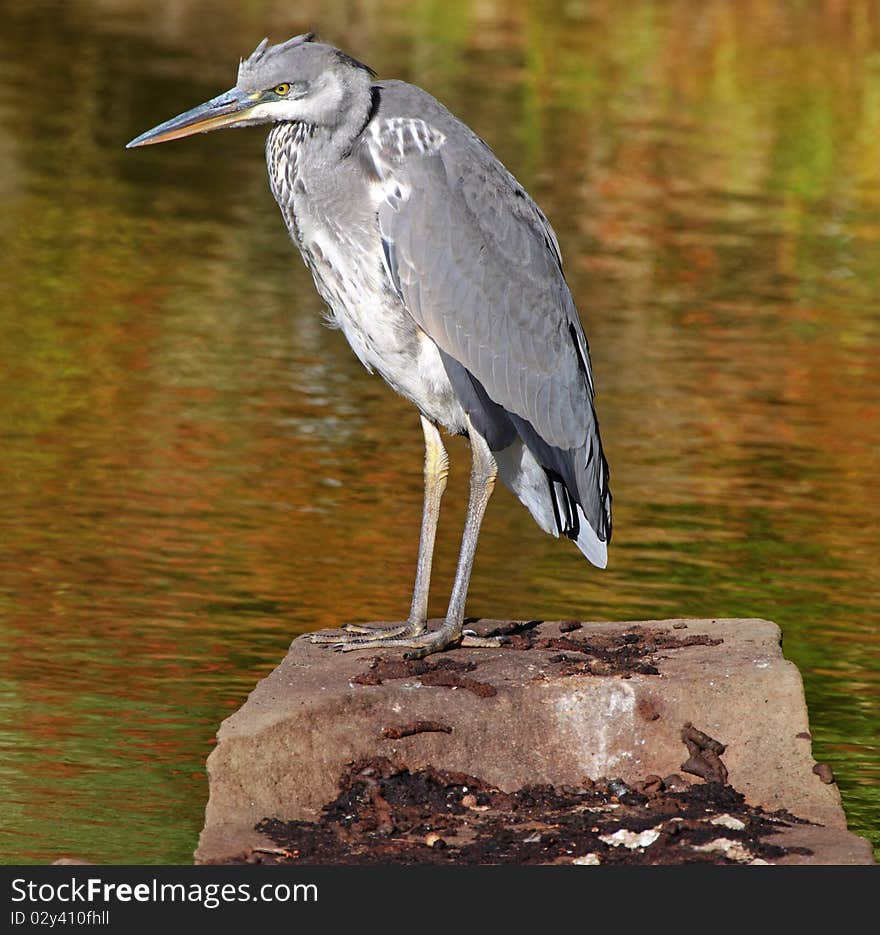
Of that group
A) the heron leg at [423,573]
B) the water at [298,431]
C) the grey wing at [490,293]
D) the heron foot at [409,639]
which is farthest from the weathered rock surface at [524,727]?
the grey wing at [490,293]

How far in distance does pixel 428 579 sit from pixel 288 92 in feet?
5.73

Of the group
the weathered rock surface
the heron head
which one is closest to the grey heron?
the heron head

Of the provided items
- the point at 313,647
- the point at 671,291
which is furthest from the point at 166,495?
the point at 671,291

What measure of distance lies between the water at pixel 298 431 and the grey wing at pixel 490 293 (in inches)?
65.0

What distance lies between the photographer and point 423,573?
6.93 meters

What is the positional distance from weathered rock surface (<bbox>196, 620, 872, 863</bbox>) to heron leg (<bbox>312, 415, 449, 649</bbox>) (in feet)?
1.20

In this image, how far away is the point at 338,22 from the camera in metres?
27.2

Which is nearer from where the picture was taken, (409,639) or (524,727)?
(524,727)

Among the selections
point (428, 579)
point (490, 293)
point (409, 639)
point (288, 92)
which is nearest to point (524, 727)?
point (409, 639)

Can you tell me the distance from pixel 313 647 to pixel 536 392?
3.84ft

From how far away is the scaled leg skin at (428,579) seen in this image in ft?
22.3

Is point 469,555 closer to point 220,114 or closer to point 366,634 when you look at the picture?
point 366,634

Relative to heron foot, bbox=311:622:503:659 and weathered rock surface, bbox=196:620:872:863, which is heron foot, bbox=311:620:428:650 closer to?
heron foot, bbox=311:622:503:659

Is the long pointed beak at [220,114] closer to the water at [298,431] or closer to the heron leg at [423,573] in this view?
the heron leg at [423,573]
